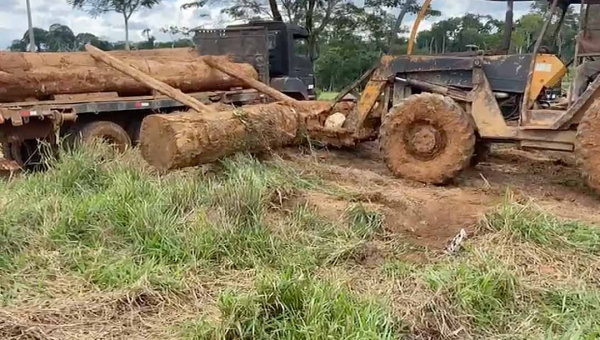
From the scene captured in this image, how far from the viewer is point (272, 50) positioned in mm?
14320

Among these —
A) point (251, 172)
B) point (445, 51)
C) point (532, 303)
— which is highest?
point (445, 51)

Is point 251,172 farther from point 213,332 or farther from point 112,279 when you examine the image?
point 213,332

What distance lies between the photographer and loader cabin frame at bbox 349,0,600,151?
7.17m

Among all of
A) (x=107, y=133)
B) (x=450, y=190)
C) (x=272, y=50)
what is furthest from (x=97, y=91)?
(x=450, y=190)

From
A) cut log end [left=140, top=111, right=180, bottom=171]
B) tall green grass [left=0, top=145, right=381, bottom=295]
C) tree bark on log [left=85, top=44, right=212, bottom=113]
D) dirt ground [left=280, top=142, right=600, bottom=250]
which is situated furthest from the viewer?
tree bark on log [left=85, top=44, right=212, bottom=113]

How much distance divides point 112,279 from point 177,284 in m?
0.44

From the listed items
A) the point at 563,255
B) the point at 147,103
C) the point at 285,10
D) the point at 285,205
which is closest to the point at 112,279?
the point at 285,205

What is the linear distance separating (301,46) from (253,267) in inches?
431

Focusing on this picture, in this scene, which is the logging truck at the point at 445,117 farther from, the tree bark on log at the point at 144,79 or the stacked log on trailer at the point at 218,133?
the tree bark on log at the point at 144,79

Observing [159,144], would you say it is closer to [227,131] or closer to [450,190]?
[227,131]

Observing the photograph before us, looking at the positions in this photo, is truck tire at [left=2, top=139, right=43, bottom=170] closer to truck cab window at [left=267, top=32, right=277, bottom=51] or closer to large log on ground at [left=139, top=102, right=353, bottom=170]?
large log on ground at [left=139, top=102, right=353, bottom=170]

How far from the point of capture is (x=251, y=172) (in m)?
6.40

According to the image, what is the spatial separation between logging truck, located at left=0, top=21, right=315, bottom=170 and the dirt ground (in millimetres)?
3045

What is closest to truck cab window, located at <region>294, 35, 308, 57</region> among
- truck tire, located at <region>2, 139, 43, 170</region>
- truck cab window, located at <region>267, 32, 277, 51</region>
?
truck cab window, located at <region>267, 32, 277, 51</region>
